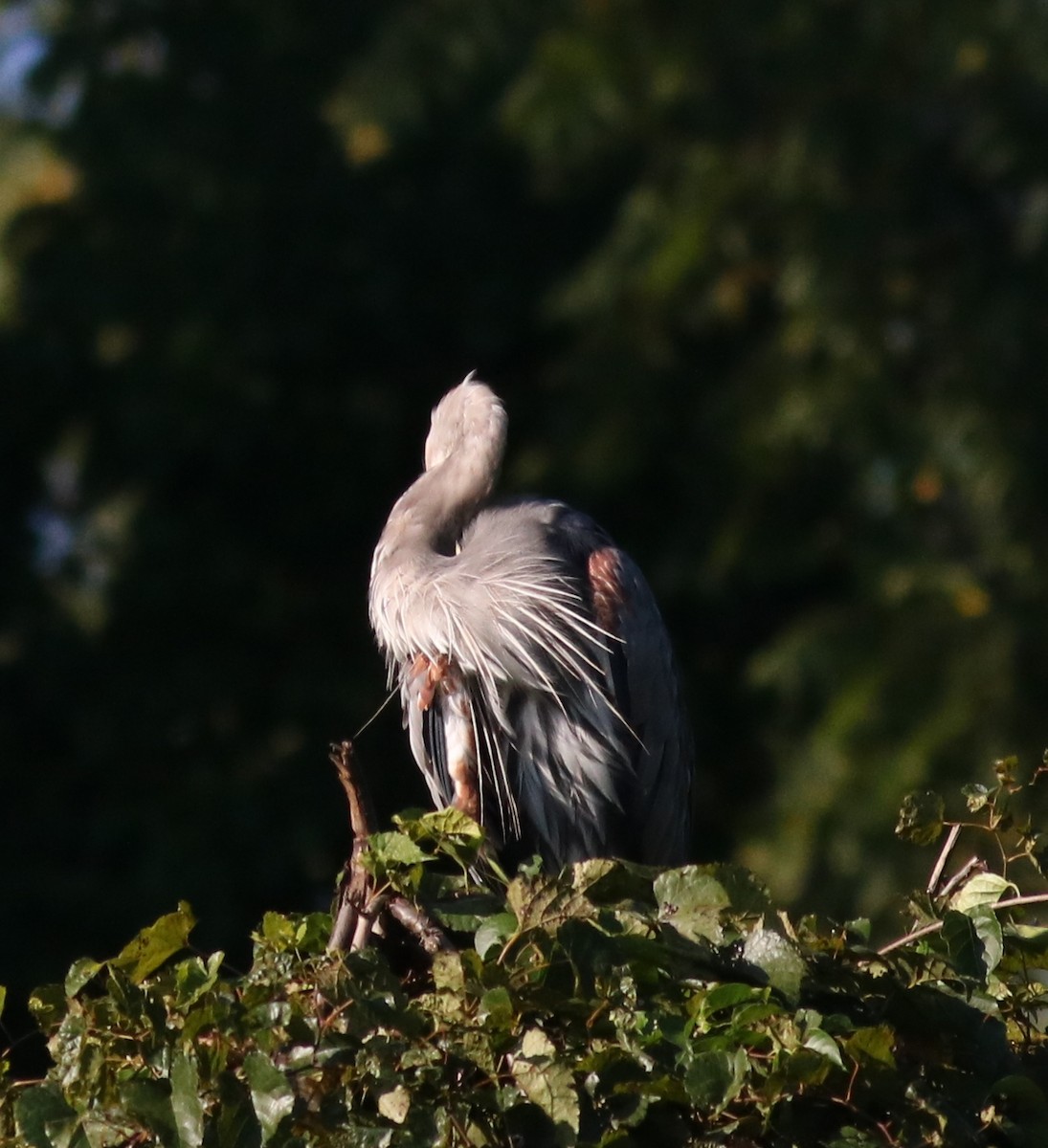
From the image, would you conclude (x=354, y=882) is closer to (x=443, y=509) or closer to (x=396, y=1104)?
(x=396, y=1104)

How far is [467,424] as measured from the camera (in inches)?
171

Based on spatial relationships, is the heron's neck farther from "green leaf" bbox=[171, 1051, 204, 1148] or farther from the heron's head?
"green leaf" bbox=[171, 1051, 204, 1148]

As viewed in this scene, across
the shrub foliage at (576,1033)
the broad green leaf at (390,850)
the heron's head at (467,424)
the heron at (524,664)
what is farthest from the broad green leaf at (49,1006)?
the heron's head at (467,424)

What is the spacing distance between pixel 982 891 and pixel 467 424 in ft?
7.51

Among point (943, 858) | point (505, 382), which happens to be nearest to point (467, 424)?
point (943, 858)

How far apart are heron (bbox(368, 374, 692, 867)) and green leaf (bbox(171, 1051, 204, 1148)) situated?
1.98 metres

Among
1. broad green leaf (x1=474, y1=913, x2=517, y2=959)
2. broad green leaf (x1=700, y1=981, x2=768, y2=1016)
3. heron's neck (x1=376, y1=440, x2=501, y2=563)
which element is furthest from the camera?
heron's neck (x1=376, y1=440, x2=501, y2=563)

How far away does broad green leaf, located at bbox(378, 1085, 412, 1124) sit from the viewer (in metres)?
1.88

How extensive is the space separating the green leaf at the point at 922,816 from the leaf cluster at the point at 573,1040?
0.43ft

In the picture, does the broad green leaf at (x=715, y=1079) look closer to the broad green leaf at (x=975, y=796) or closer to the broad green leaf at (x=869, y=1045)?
the broad green leaf at (x=869, y=1045)

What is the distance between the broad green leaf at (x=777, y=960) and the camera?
201 centimetres

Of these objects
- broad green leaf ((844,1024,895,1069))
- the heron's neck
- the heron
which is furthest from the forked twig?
the heron's neck

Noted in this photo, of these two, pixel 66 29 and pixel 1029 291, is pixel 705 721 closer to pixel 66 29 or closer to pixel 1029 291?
pixel 1029 291

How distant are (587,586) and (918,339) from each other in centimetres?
396
